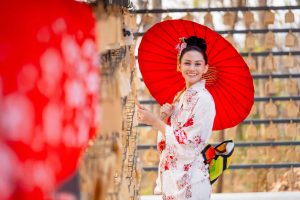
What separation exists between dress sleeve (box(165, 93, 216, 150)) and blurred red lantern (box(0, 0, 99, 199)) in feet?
6.18

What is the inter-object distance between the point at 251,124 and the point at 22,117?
19.4 ft

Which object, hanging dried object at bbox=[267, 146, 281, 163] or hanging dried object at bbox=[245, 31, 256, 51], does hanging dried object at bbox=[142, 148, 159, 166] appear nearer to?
hanging dried object at bbox=[267, 146, 281, 163]

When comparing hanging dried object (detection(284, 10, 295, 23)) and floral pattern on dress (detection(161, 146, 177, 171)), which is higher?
hanging dried object (detection(284, 10, 295, 23))

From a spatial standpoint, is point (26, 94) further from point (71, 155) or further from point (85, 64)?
point (85, 64)

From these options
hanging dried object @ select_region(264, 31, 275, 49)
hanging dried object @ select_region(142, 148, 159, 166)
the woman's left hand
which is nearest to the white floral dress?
the woman's left hand

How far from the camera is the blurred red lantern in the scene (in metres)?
1.33

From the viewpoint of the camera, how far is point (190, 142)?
146 inches

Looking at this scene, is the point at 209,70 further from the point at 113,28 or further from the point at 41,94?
the point at 41,94

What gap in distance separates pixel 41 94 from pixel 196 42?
233cm

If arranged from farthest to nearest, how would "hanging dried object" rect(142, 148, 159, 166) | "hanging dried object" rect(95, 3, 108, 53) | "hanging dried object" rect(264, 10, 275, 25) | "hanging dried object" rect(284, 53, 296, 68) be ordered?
"hanging dried object" rect(284, 53, 296, 68)
"hanging dried object" rect(142, 148, 159, 166)
"hanging dried object" rect(264, 10, 275, 25)
"hanging dried object" rect(95, 3, 108, 53)

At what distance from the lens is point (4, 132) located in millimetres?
1310

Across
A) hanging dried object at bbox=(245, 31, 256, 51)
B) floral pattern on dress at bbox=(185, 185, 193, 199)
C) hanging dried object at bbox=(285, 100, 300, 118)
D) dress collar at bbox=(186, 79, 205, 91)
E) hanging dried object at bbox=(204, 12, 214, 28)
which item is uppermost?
hanging dried object at bbox=(204, 12, 214, 28)

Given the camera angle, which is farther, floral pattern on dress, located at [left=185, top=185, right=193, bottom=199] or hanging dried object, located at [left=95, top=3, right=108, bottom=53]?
floral pattern on dress, located at [left=185, top=185, right=193, bottom=199]

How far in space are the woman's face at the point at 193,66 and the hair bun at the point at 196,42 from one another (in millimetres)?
45
